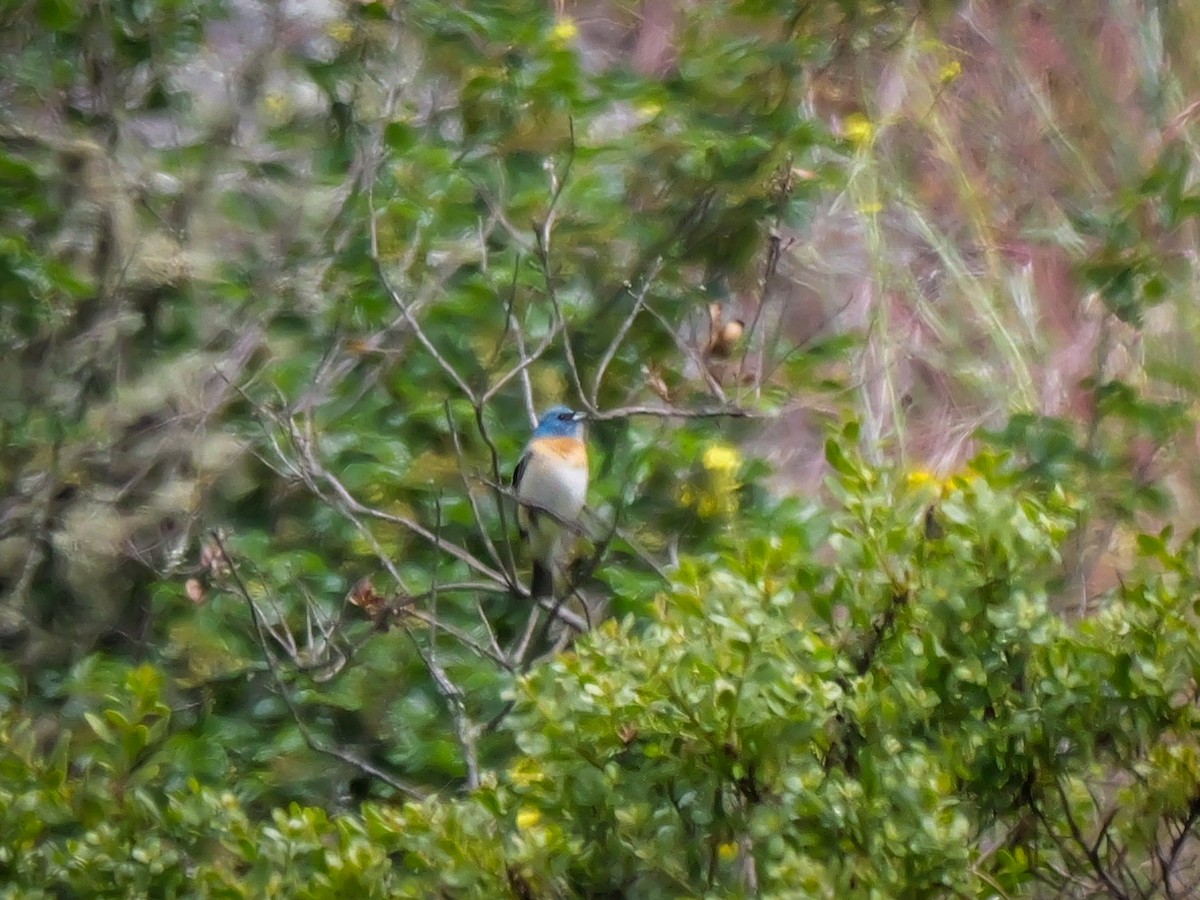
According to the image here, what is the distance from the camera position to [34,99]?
311 centimetres

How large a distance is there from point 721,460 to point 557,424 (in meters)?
0.36

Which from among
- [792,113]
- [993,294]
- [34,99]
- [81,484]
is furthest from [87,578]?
[993,294]

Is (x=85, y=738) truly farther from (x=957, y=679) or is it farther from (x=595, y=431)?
(x=957, y=679)

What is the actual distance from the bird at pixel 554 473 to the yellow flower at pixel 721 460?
0.28 metres

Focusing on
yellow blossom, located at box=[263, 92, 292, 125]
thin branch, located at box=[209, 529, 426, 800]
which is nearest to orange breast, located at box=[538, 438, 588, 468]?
thin branch, located at box=[209, 529, 426, 800]

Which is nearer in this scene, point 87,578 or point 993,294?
point 87,578

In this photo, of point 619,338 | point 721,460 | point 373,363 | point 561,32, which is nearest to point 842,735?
point 619,338

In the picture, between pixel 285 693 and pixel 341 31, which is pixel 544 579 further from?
pixel 341 31

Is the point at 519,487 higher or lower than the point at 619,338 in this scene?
lower

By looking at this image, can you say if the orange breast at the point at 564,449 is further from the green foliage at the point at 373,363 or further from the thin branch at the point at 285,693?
the thin branch at the point at 285,693

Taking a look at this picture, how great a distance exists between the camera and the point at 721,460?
123 inches

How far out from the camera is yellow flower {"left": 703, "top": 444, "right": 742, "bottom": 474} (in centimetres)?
311

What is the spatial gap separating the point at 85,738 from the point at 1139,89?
2.97 metres

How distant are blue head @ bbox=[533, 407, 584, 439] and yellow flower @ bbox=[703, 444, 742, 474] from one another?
281 millimetres
